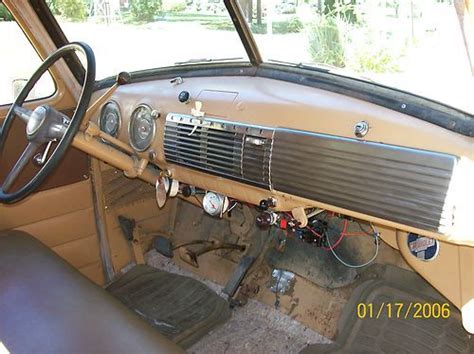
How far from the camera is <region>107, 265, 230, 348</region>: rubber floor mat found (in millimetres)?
2492

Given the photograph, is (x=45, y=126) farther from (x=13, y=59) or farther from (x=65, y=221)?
(x=65, y=221)

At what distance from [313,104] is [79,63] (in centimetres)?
146

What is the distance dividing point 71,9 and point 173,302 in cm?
155

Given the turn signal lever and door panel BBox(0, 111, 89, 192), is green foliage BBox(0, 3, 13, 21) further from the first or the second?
the turn signal lever

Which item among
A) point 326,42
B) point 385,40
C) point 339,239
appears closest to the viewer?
point 385,40

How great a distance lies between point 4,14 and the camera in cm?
239

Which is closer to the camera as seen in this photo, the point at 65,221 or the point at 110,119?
the point at 110,119

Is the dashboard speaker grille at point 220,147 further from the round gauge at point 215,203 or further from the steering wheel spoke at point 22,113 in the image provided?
the steering wheel spoke at point 22,113

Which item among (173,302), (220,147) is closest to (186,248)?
(173,302)

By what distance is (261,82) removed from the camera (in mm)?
2090

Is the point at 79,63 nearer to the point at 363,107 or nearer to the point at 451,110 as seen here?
the point at 363,107

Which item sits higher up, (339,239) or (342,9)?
(342,9)

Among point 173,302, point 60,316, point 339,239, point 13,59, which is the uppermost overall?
point 13,59

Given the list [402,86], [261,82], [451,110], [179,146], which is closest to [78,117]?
[179,146]
